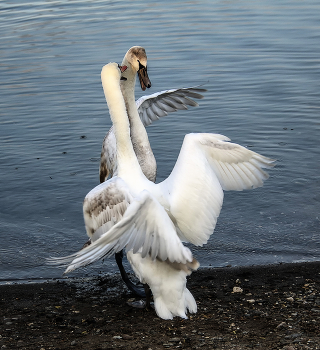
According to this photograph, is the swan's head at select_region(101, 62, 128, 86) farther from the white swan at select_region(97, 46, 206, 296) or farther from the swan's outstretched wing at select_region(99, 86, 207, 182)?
the swan's outstretched wing at select_region(99, 86, 207, 182)

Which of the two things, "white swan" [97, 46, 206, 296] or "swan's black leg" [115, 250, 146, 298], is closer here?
"swan's black leg" [115, 250, 146, 298]

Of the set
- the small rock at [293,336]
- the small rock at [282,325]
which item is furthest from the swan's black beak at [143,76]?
the small rock at [293,336]

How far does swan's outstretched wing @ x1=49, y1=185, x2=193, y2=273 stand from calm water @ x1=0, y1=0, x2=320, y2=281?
1998 mm

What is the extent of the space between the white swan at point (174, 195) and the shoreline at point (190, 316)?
279 millimetres

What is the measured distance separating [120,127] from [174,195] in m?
0.84

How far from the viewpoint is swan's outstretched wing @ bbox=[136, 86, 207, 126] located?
7438 mm

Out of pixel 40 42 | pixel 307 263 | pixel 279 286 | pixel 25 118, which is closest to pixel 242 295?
pixel 279 286

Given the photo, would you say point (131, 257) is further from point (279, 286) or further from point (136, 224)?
point (279, 286)

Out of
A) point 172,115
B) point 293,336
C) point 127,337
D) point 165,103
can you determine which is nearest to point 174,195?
point 127,337

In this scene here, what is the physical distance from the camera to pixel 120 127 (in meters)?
5.29

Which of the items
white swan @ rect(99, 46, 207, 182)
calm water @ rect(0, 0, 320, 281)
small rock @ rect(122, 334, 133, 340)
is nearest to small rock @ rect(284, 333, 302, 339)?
small rock @ rect(122, 334, 133, 340)

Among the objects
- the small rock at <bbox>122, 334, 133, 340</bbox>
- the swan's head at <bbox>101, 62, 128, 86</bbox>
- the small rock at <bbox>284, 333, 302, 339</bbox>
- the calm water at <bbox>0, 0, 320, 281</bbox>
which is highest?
the swan's head at <bbox>101, 62, 128, 86</bbox>

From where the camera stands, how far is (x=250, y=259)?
614cm

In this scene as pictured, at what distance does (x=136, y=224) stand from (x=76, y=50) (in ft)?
36.6
